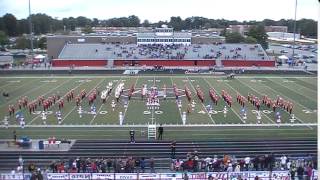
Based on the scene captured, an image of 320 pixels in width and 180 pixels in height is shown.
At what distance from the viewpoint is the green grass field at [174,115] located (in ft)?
56.9

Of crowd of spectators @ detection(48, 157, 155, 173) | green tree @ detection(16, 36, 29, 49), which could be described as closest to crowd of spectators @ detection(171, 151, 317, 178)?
crowd of spectators @ detection(48, 157, 155, 173)

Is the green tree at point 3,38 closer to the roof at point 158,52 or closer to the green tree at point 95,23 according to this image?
the roof at point 158,52

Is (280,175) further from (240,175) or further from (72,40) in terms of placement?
(72,40)

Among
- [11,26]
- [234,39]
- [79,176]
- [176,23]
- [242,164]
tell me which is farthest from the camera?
[176,23]

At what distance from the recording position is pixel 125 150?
49.0ft

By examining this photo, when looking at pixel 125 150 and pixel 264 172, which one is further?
pixel 125 150

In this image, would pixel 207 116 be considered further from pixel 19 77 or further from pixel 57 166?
pixel 19 77

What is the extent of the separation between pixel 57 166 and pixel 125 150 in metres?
2.94

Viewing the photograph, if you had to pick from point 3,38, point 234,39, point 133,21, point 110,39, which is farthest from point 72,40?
point 133,21

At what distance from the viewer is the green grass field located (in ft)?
56.9

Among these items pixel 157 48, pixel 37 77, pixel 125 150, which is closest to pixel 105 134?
pixel 125 150

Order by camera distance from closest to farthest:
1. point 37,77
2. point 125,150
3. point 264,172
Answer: point 264,172 < point 125,150 < point 37,77

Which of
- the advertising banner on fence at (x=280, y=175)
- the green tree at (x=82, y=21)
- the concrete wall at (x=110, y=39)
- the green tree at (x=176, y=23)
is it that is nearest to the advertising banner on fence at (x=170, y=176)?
the advertising banner on fence at (x=280, y=175)

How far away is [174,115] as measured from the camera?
20.7 meters
